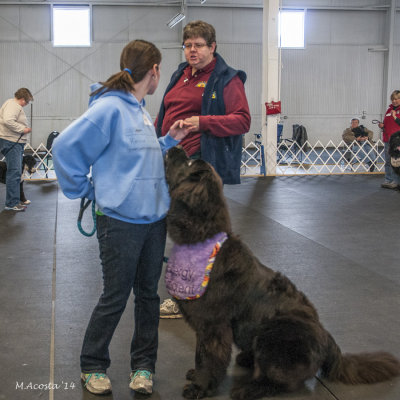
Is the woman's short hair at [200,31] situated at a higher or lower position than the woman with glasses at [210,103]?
higher

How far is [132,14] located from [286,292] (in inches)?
702

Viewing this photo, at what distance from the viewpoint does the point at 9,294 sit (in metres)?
3.75

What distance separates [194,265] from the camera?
215 cm

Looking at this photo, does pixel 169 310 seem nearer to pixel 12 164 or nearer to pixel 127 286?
pixel 127 286

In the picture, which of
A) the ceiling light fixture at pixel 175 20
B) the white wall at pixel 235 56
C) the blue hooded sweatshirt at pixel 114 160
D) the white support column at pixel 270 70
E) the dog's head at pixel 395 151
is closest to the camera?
the blue hooded sweatshirt at pixel 114 160

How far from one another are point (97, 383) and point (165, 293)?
1517 millimetres

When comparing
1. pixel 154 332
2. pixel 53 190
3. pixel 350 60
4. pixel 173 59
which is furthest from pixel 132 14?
pixel 154 332

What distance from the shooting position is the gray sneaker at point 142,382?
7.68 ft

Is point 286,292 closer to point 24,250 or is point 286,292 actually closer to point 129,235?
point 129,235

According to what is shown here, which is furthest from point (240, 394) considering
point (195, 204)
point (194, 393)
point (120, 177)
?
point (120, 177)

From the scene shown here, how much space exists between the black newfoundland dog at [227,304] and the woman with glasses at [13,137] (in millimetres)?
5483

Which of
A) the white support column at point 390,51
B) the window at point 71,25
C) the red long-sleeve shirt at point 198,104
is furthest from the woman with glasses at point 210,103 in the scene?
the white support column at point 390,51

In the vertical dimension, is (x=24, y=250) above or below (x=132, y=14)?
below

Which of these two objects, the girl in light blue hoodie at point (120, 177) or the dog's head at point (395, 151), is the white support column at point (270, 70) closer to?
the dog's head at point (395, 151)
